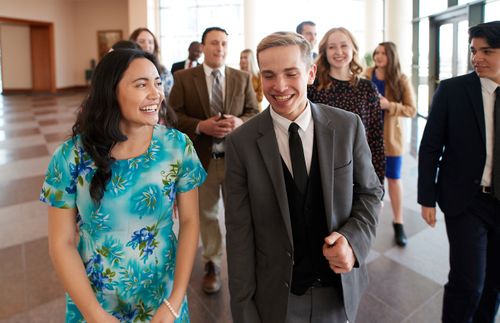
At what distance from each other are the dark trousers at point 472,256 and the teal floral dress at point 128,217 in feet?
4.66

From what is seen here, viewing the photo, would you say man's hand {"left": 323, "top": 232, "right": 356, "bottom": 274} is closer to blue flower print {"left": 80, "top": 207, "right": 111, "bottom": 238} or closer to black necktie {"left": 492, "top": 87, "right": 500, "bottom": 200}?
blue flower print {"left": 80, "top": 207, "right": 111, "bottom": 238}

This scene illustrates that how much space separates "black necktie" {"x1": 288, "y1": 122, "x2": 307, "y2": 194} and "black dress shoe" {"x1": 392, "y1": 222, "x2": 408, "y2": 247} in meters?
2.55

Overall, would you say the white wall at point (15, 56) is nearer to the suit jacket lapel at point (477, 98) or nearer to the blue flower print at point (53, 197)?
the blue flower print at point (53, 197)

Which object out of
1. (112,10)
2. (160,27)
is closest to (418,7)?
(160,27)

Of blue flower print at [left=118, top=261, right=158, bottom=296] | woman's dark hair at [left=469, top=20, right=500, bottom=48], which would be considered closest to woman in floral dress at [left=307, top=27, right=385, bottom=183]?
woman's dark hair at [left=469, top=20, right=500, bottom=48]

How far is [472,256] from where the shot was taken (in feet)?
6.21

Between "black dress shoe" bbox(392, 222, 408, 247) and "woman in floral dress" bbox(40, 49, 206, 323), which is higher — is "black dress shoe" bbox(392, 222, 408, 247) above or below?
below

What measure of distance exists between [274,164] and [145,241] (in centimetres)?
60

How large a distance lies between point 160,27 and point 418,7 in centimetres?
1056

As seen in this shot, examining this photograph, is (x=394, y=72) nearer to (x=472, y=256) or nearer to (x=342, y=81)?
(x=342, y=81)

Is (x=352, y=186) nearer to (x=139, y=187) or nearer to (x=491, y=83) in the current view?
(x=139, y=187)

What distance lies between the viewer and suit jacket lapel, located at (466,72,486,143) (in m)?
1.87

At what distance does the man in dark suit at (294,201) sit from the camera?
4.39ft

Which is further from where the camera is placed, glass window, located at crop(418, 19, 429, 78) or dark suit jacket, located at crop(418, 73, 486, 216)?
glass window, located at crop(418, 19, 429, 78)
